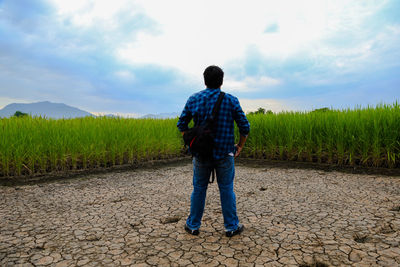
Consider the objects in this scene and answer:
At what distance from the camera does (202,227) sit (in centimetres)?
290

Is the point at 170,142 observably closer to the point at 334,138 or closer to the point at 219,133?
the point at 334,138

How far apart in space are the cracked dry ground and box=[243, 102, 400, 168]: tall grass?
0.91 m

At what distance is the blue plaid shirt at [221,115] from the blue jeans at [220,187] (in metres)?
0.12

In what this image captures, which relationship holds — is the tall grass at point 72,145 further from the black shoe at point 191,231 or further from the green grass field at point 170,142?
the black shoe at point 191,231

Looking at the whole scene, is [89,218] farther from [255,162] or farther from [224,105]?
[255,162]

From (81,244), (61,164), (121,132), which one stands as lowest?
(81,244)

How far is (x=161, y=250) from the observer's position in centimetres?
242

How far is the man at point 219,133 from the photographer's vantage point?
99.0 inches

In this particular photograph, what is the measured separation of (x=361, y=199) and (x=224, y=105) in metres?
2.67

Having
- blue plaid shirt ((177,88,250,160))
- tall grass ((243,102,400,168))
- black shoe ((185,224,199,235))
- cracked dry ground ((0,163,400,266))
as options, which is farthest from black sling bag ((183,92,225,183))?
tall grass ((243,102,400,168))

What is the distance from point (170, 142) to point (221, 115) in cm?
516

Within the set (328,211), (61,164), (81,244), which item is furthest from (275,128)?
(81,244)

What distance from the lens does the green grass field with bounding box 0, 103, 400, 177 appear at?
5.45m

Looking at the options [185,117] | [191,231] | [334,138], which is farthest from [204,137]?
[334,138]
